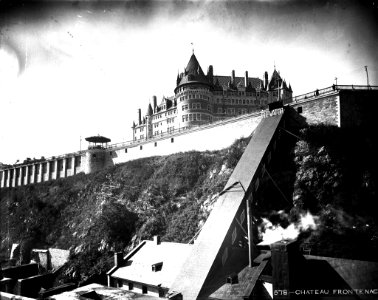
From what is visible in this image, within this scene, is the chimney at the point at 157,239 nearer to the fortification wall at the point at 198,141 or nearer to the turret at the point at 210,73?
the fortification wall at the point at 198,141

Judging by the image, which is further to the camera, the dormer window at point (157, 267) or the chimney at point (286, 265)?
the dormer window at point (157, 267)

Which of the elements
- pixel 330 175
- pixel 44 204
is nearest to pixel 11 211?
pixel 44 204

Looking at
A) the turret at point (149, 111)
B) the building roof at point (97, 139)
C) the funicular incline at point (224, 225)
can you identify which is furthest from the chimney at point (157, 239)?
the turret at point (149, 111)

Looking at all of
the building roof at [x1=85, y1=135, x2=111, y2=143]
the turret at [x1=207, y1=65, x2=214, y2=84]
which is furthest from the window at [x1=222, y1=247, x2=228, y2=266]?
the turret at [x1=207, y1=65, x2=214, y2=84]

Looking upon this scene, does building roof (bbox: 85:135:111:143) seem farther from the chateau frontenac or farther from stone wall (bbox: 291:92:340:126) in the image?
stone wall (bbox: 291:92:340:126)

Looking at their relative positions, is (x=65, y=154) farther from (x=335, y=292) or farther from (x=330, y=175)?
(x=335, y=292)

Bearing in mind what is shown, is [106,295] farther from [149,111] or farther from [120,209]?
[149,111]

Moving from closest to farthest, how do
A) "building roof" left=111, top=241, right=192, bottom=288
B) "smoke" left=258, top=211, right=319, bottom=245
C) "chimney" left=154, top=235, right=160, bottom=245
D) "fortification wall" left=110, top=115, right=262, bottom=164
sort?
"building roof" left=111, top=241, right=192, bottom=288
"smoke" left=258, top=211, right=319, bottom=245
"chimney" left=154, top=235, right=160, bottom=245
"fortification wall" left=110, top=115, right=262, bottom=164
